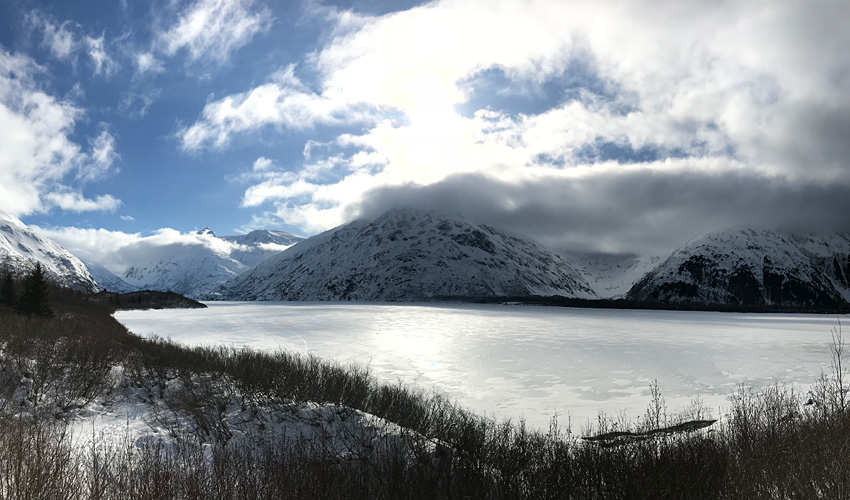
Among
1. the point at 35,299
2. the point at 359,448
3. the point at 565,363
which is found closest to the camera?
the point at 359,448

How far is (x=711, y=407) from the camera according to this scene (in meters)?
23.8

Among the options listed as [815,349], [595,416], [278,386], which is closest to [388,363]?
[278,386]

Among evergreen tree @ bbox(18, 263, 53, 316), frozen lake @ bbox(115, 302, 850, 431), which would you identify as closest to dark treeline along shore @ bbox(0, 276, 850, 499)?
frozen lake @ bbox(115, 302, 850, 431)

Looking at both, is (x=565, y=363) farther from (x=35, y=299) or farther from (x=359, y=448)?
(x=35, y=299)

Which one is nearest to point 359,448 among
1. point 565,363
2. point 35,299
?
point 565,363

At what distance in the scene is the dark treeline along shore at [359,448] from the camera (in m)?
10.4

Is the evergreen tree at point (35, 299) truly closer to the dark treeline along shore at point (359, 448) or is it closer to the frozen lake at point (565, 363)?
the frozen lake at point (565, 363)

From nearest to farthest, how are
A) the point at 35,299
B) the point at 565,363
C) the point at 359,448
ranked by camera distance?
1. the point at 359,448
2. the point at 565,363
3. the point at 35,299

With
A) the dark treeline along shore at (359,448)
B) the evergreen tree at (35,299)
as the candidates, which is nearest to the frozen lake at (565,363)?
the dark treeline along shore at (359,448)

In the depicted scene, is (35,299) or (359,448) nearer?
(359,448)

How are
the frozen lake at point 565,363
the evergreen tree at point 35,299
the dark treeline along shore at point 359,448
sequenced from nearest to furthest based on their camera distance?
the dark treeline along shore at point 359,448, the frozen lake at point 565,363, the evergreen tree at point 35,299

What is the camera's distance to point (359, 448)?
1797 cm

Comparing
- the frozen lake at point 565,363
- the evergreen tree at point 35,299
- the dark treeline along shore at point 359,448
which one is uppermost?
the evergreen tree at point 35,299

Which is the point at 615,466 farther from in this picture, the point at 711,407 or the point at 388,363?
the point at 388,363
